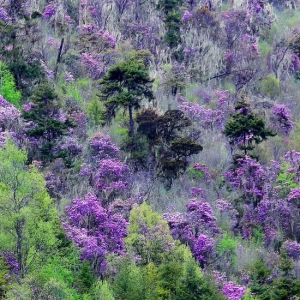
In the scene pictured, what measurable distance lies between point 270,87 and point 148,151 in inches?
625

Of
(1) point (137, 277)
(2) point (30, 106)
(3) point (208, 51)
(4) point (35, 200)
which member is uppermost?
(3) point (208, 51)

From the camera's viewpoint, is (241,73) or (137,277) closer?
(137,277)

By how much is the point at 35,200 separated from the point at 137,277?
5.69 metres

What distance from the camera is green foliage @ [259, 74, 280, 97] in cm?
5841

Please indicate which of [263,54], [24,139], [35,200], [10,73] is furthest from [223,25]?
[35,200]

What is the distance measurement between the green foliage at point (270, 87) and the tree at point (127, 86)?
44.5ft

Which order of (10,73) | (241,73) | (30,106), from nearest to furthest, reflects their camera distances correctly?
(30,106) → (10,73) → (241,73)

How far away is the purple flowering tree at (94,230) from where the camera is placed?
37.4m

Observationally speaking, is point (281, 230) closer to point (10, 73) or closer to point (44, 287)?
point (44, 287)

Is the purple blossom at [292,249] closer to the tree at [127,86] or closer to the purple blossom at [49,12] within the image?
the tree at [127,86]

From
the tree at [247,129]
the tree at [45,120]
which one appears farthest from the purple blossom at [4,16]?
the tree at [247,129]

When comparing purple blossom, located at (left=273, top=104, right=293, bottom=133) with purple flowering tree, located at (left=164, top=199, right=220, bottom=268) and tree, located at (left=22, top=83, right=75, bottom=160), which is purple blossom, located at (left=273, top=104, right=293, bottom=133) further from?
tree, located at (left=22, top=83, right=75, bottom=160)

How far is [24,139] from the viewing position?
149 ft

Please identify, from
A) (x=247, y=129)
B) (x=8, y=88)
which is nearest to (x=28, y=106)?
(x=8, y=88)
